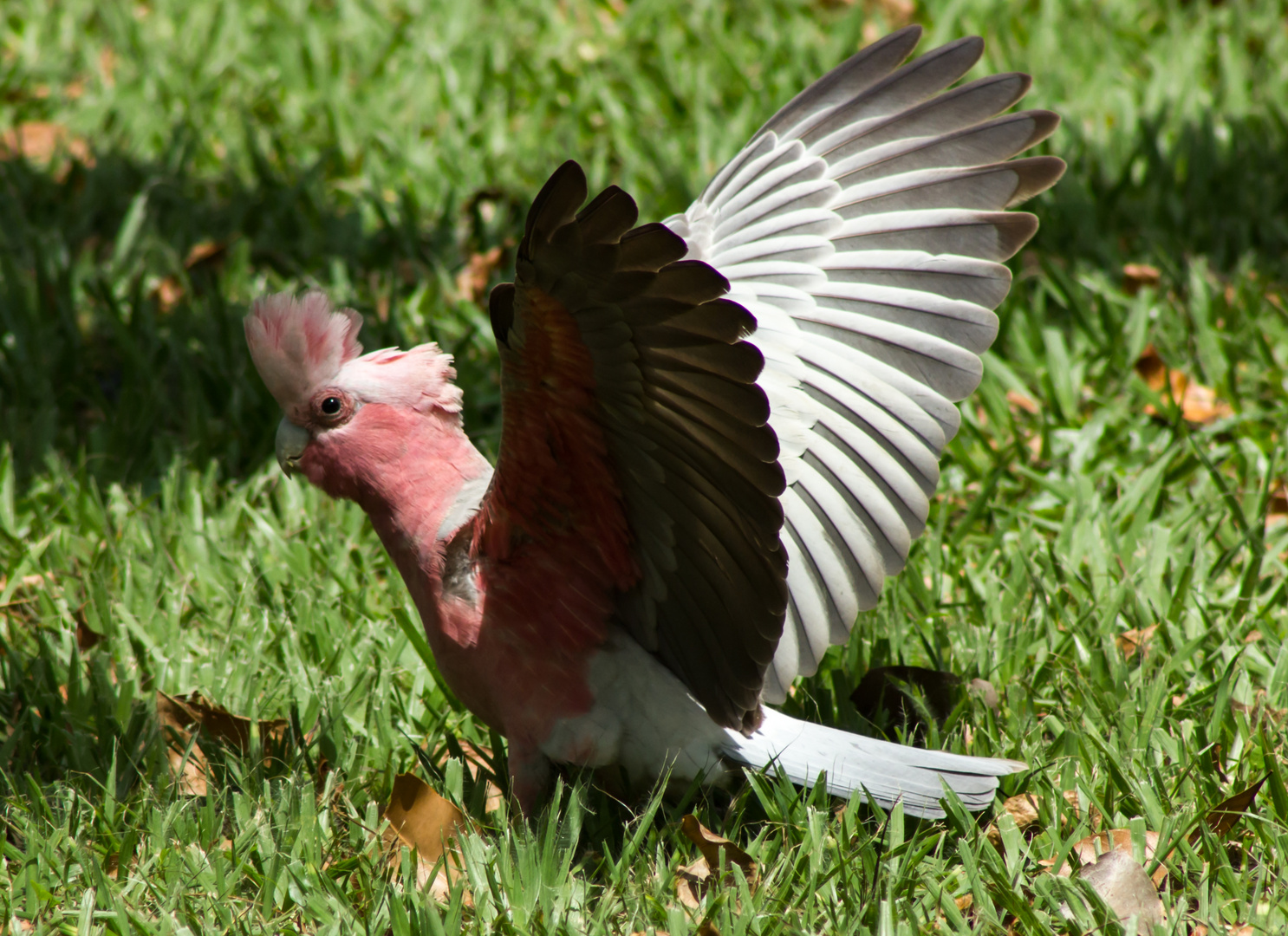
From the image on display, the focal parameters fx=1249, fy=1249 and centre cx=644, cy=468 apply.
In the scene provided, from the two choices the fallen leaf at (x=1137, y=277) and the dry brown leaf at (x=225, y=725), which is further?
the fallen leaf at (x=1137, y=277)

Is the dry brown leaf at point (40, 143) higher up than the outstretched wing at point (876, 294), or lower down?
higher up

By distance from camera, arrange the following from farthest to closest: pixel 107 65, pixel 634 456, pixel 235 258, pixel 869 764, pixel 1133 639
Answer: pixel 107 65, pixel 235 258, pixel 1133 639, pixel 869 764, pixel 634 456

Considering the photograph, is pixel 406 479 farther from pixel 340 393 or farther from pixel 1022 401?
pixel 1022 401

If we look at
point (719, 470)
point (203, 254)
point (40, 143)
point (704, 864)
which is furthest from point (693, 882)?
point (40, 143)

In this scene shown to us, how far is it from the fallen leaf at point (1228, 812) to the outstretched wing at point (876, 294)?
0.76m

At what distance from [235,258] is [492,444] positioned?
4.75 feet

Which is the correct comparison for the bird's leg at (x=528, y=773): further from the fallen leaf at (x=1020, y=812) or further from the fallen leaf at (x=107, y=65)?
the fallen leaf at (x=107, y=65)

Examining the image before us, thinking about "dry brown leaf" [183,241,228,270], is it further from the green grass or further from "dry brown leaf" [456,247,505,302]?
"dry brown leaf" [456,247,505,302]

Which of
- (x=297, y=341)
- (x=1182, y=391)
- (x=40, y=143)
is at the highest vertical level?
(x=40, y=143)

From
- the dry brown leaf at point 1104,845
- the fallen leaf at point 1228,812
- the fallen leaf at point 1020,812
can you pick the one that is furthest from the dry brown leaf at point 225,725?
the fallen leaf at point 1228,812

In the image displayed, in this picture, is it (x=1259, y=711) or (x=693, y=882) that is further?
(x=1259, y=711)

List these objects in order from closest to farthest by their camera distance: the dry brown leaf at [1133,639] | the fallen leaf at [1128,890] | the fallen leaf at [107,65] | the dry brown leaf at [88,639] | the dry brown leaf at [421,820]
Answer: the fallen leaf at [1128,890] < the dry brown leaf at [421,820] < the dry brown leaf at [1133,639] < the dry brown leaf at [88,639] < the fallen leaf at [107,65]

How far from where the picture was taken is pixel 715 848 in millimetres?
2408

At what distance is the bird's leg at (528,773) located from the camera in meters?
2.56
